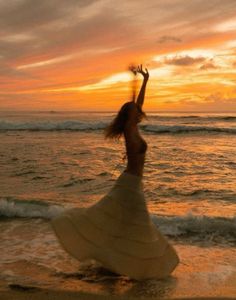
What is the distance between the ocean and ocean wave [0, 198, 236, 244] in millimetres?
18

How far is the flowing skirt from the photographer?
5.58 metres

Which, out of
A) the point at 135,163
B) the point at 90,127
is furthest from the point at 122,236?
the point at 90,127

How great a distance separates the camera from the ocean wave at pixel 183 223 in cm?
817

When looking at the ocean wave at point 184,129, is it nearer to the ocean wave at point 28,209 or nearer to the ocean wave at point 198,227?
the ocean wave at point 28,209

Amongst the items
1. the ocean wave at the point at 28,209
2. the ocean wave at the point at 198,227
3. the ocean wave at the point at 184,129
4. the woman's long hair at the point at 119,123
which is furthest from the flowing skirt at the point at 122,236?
the ocean wave at the point at 184,129

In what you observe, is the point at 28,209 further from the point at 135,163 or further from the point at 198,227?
the point at 135,163

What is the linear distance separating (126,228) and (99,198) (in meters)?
5.50

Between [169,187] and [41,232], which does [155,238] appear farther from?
[169,187]

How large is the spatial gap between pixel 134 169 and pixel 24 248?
2539 mm

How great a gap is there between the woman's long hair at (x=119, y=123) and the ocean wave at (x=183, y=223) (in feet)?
10.2

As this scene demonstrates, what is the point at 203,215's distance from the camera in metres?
9.02

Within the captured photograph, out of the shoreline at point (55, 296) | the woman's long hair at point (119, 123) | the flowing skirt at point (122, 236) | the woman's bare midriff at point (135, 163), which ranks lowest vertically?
the shoreline at point (55, 296)

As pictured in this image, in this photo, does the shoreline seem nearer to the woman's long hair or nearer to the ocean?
the ocean

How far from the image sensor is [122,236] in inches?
222
